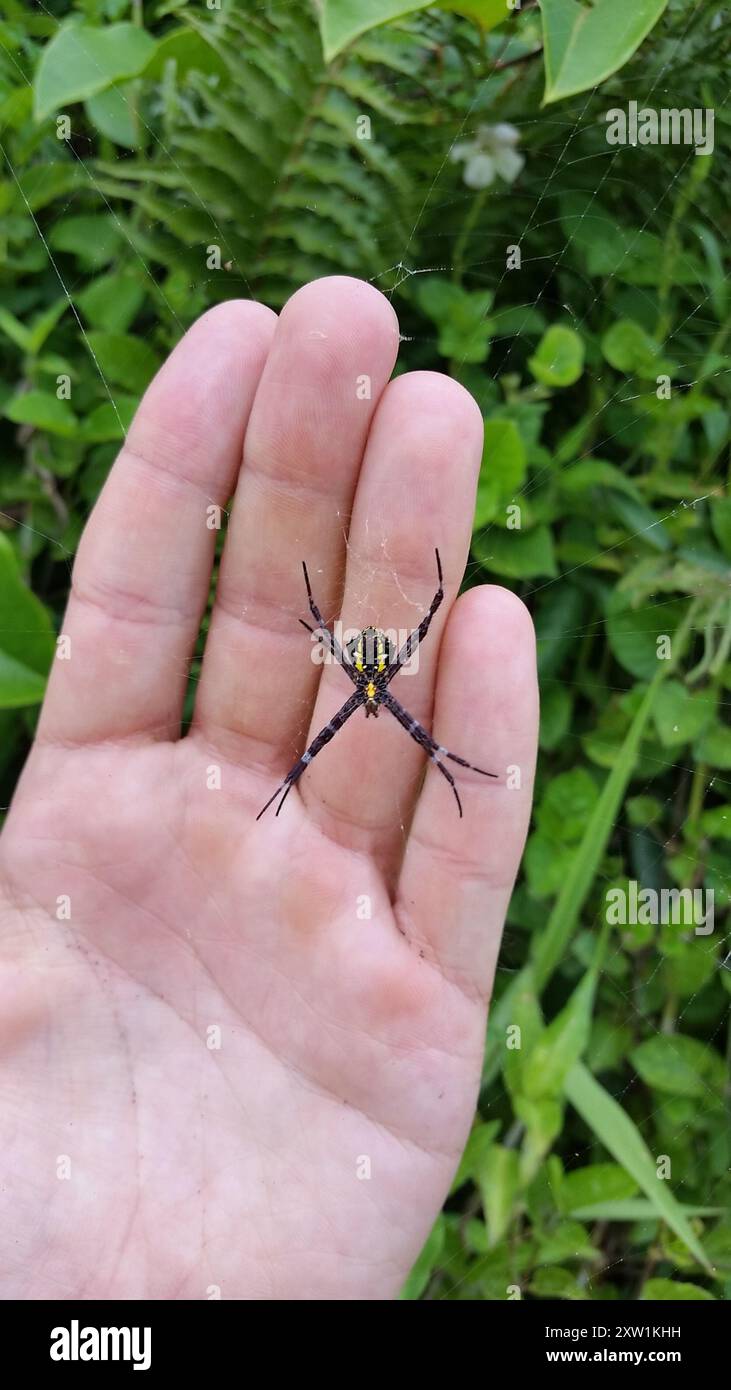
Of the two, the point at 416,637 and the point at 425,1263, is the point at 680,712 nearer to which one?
the point at 416,637

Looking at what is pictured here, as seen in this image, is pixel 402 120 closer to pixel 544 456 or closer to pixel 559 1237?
pixel 544 456

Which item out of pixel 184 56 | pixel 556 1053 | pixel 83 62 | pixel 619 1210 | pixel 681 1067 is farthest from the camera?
pixel 681 1067

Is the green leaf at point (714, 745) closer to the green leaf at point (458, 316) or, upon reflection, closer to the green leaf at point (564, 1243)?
the green leaf at point (458, 316)

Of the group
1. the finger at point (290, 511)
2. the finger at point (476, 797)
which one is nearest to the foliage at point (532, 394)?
→ the finger at point (476, 797)

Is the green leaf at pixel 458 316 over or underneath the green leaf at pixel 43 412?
over

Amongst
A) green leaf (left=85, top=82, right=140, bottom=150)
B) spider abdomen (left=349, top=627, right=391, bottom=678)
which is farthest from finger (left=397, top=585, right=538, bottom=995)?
green leaf (left=85, top=82, right=140, bottom=150)

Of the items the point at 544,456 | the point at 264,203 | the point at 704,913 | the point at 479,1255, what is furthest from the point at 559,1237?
the point at 264,203

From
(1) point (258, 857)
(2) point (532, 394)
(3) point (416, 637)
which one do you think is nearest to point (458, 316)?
(2) point (532, 394)
